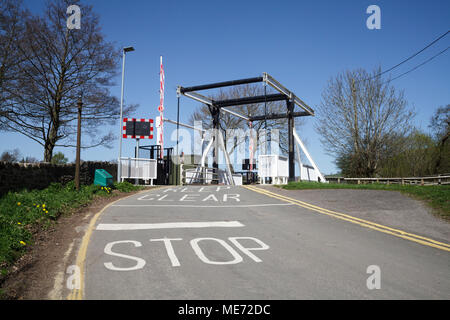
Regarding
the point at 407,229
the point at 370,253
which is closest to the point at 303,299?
the point at 370,253

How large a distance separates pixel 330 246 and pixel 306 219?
113 inches

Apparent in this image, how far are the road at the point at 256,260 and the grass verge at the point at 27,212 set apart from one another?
3.93ft

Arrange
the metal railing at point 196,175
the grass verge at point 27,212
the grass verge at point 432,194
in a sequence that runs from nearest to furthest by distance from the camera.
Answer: the grass verge at point 27,212
the grass verge at point 432,194
the metal railing at point 196,175

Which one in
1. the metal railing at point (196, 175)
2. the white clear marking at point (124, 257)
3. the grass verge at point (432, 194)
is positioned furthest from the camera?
the metal railing at point (196, 175)

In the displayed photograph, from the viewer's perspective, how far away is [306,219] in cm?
915

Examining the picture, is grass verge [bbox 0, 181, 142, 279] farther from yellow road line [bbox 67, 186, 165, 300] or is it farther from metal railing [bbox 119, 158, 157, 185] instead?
metal railing [bbox 119, 158, 157, 185]

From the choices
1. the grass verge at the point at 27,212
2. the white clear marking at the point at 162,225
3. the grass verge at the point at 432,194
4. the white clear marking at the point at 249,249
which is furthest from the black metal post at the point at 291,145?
the white clear marking at the point at 249,249

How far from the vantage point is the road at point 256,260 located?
4.08m

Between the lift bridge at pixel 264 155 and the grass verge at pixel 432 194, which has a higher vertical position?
the lift bridge at pixel 264 155

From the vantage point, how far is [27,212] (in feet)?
29.9

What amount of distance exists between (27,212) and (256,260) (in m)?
6.87

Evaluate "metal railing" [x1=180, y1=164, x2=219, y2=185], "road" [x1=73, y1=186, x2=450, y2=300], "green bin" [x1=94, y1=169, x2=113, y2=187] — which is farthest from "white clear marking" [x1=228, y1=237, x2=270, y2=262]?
"metal railing" [x1=180, y1=164, x2=219, y2=185]

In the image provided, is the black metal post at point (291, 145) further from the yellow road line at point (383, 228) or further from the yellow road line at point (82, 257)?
the yellow road line at point (82, 257)

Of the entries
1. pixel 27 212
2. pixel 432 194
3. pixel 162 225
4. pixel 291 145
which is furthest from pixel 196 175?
pixel 162 225
